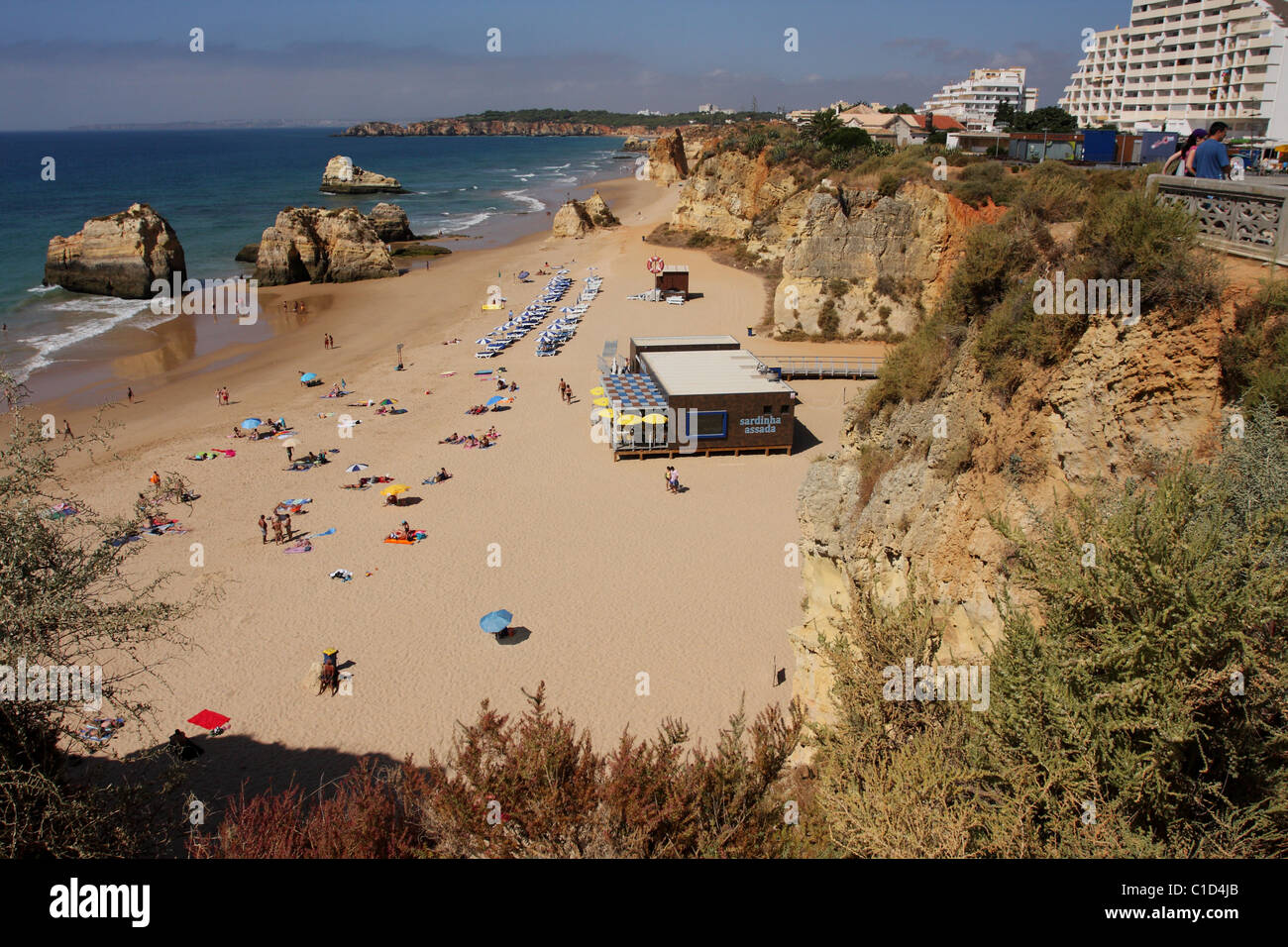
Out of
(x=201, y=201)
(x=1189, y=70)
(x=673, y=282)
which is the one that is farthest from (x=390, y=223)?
(x=1189, y=70)

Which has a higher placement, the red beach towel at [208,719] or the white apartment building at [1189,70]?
the white apartment building at [1189,70]

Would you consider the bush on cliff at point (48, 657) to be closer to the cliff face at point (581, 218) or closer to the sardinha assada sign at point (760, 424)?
the sardinha assada sign at point (760, 424)

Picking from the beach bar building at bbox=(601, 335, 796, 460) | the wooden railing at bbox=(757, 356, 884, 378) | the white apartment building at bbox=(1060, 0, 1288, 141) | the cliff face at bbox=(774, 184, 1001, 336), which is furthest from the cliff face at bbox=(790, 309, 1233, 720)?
the white apartment building at bbox=(1060, 0, 1288, 141)

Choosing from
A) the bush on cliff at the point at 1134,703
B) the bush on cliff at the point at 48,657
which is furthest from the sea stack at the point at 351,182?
the bush on cliff at the point at 1134,703

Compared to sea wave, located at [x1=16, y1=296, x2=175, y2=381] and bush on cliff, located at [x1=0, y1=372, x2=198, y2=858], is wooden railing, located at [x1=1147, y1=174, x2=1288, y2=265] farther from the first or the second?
sea wave, located at [x1=16, y1=296, x2=175, y2=381]

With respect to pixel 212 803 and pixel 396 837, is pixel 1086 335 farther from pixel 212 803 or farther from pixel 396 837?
pixel 212 803

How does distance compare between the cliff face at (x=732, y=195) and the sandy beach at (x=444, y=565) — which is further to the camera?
the cliff face at (x=732, y=195)
